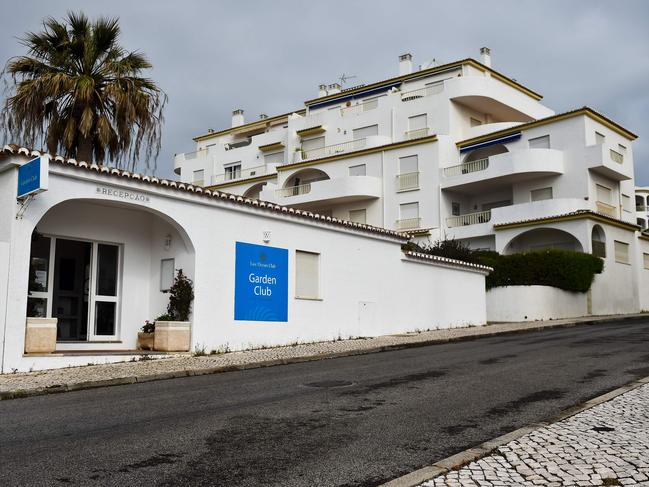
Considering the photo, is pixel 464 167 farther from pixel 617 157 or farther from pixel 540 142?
pixel 617 157

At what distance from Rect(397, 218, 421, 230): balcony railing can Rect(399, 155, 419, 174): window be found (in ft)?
10.2

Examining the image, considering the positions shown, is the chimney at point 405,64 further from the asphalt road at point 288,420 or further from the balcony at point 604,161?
the asphalt road at point 288,420

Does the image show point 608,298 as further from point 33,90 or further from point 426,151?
point 33,90

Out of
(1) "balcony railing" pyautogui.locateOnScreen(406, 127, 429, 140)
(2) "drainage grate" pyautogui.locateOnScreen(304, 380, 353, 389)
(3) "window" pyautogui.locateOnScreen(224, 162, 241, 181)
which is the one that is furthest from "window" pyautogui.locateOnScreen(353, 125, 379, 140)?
(2) "drainage grate" pyautogui.locateOnScreen(304, 380, 353, 389)

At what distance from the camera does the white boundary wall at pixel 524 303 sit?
30.9 metres

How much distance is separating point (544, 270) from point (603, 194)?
964 centimetres

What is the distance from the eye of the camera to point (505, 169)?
1517 inches

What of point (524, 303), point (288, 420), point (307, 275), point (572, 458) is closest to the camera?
point (572, 458)

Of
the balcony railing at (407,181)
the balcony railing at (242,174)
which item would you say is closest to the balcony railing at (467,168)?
the balcony railing at (407,181)

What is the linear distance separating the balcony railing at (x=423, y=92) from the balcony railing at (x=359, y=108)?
225cm

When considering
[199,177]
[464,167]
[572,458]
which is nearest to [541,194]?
[464,167]

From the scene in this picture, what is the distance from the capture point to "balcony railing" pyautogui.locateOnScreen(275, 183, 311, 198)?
46.9 m

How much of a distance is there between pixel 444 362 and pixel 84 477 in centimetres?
939

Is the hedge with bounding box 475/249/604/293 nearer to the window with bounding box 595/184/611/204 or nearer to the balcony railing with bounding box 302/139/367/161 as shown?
the window with bounding box 595/184/611/204
